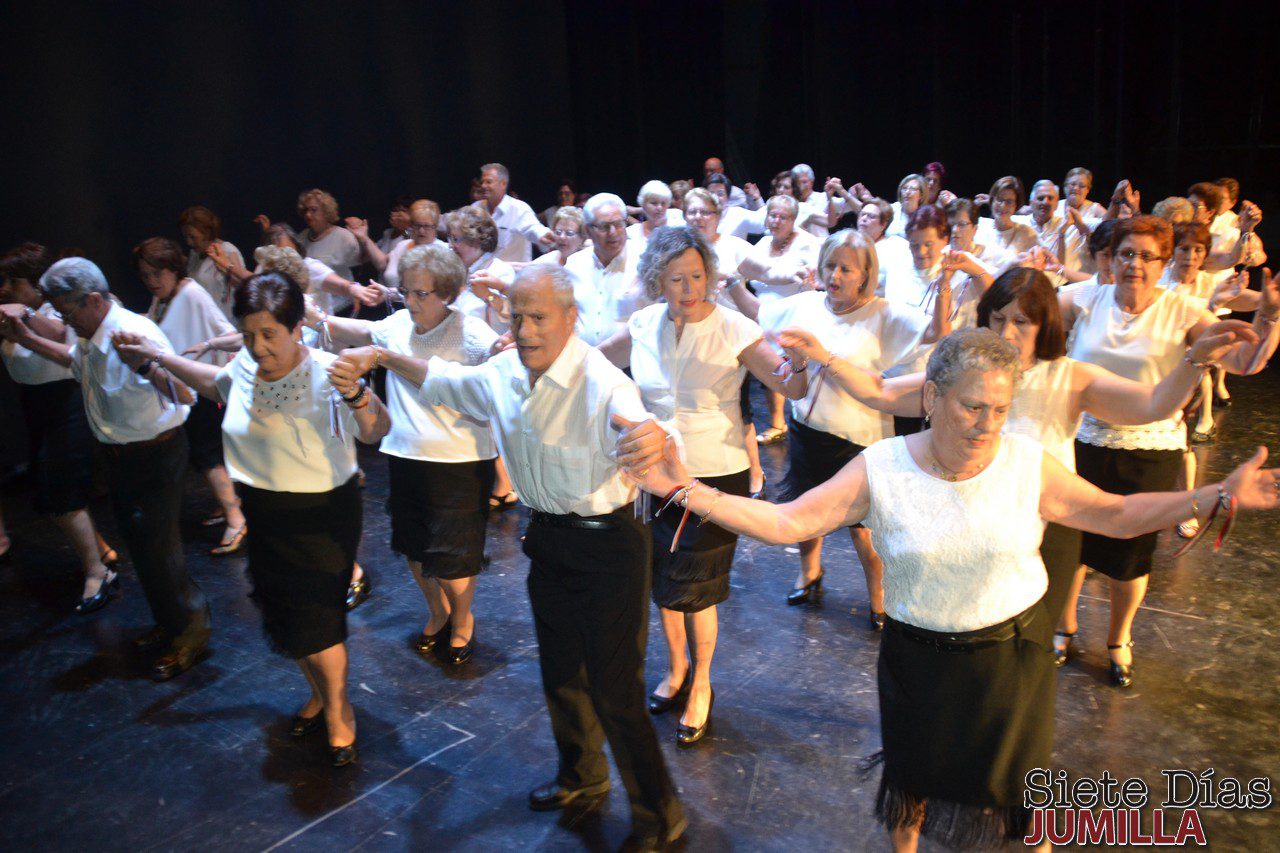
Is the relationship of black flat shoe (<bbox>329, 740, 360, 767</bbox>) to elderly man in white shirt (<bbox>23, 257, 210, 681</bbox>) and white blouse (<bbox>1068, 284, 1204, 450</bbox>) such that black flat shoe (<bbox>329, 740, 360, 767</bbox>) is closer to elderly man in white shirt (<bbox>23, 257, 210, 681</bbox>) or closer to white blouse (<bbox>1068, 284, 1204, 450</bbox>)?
elderly man in white shirt (<bbox>23, 257, 210, 681</bbox>)

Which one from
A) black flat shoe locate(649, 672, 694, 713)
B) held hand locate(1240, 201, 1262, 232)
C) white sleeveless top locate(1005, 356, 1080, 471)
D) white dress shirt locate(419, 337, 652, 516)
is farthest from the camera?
held hand locate(1240, 201, 1262, 232)

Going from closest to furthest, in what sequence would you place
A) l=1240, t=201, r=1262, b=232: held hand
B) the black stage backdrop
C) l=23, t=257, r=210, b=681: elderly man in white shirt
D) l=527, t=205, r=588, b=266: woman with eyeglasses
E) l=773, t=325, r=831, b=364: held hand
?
l=773, t=325, r=831, b=364: held hand → l=23, t=257, r=210, b=681: elderly man in white shirt → l=527, t=205, r=588, b=266: woman with eyeglasses → l=1240, t=201, r=1262, b=232: held hand → the black stage backdrop

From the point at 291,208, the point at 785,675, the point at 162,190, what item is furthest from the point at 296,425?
the point at 291,208

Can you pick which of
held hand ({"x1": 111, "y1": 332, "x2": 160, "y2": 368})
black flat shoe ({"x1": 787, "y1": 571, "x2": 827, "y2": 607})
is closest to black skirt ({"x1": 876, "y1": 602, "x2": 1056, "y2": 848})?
black flat shoe ({"x1": 787, "y1": 571, "x2": 827, "y2": 607})

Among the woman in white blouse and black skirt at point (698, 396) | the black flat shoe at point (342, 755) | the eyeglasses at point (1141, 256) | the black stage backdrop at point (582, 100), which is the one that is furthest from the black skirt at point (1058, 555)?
the black stage backdrop at point (582, 100)

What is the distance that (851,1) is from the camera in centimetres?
1168

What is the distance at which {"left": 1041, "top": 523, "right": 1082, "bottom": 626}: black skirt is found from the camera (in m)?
2.83

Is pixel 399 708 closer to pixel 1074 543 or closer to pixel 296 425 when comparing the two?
pixel 296 425

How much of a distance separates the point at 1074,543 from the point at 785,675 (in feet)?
4.04

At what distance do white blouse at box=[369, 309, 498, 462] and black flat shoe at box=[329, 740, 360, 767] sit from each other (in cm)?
102

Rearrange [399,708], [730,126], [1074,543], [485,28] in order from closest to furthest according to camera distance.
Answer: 1. [1074,543]
2. [399,708]
3. [485,28]
4. [730,126]

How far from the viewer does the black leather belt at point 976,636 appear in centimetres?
213

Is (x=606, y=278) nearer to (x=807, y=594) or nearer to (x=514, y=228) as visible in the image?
(x=807, y=594)

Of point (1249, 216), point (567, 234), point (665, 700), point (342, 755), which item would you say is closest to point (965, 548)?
point (665, 700)
